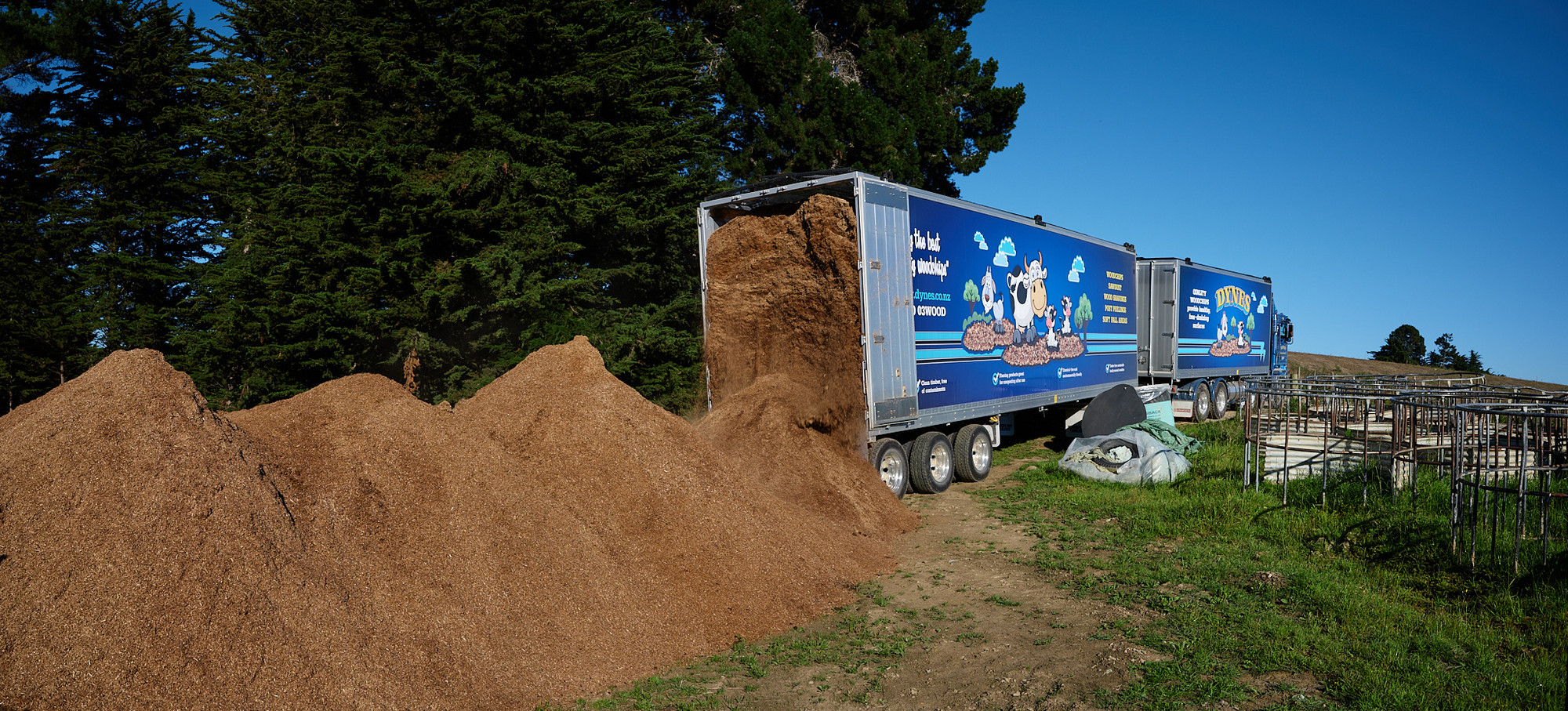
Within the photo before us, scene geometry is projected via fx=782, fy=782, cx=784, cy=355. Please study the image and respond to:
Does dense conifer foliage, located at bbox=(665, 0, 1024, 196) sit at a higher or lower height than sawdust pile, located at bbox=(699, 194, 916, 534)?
higher

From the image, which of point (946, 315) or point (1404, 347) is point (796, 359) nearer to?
point (946, 315)

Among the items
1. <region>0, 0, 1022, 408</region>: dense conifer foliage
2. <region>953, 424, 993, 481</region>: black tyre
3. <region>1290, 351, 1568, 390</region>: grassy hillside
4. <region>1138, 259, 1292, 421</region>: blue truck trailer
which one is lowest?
<region>1290, 351, 1568, 390</region>: grassy hillside

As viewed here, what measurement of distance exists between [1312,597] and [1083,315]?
9.28 m

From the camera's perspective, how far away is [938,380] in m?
10.8

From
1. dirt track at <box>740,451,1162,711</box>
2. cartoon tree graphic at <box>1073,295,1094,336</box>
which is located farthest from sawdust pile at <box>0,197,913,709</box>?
cartoon tree graphic at <box>1073,295,1094,336</box>

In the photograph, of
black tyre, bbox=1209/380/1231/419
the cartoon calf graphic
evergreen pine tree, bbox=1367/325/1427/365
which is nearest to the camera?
the cartoon calf graphic

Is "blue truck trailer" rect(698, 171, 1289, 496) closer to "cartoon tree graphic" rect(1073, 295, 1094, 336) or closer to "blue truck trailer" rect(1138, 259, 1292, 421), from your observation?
"cartoon tree graphic" rect(1073, 295, 1094, 336)

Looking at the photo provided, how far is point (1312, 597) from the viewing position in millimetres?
6211

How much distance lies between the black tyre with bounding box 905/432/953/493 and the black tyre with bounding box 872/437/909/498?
20 cm

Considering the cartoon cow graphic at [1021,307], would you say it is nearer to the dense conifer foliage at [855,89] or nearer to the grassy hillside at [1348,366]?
the dense conifer foliage at [855,89]

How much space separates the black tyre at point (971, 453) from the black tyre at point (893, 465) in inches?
54.0

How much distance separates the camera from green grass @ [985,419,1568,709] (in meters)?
4.66

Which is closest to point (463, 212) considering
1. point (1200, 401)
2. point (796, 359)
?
point (796, 359)

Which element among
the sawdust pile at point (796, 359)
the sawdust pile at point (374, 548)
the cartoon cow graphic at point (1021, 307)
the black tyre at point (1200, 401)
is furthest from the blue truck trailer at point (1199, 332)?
the sawdust pile at point (374, 548)
